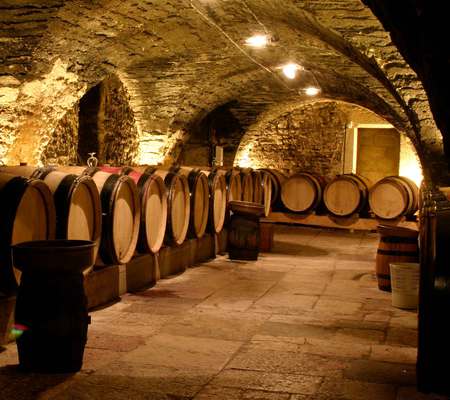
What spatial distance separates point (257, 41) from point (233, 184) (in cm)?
197

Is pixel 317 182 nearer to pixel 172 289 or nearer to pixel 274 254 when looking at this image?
pixel 274 254

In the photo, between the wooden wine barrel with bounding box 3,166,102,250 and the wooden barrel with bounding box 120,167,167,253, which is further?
the wooden barrel with bounding box 120,167,167,253

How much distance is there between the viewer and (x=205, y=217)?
7.14 meters

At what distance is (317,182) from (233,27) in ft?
14.6

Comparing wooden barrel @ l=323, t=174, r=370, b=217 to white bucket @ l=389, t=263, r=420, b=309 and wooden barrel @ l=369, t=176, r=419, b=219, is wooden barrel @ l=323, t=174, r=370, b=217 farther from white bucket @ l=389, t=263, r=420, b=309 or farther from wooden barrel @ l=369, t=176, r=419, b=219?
white bucket @ l=389, t=263, r=420, b=309

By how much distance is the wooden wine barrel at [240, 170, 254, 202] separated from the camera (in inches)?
372

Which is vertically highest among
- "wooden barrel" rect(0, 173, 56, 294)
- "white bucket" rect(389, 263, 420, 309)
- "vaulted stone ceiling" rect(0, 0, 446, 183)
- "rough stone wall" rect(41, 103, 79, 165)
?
"vaulted stone ceiling" rect(0, 0, 446, 183)

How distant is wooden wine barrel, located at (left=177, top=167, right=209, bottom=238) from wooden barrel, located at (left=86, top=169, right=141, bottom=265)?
5.36 ft

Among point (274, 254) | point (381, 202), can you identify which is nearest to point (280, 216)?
point (381, 202)

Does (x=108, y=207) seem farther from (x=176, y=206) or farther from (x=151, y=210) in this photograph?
(x=176, y=206)

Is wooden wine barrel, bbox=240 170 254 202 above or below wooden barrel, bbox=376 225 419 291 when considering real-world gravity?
above

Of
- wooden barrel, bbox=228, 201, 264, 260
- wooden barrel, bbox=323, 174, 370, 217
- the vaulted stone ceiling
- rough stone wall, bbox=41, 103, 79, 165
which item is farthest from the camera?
wooden barrel, bbox=323, 174, 370, 217

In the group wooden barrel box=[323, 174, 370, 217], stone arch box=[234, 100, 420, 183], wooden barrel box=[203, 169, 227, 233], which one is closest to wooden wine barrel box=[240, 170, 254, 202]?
wooden barrel box=[203, 169, 227, 233]

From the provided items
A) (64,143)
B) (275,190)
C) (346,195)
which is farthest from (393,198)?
(64,143)
